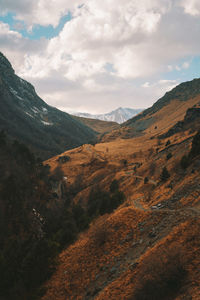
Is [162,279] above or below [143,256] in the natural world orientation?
above

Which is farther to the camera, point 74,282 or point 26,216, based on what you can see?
point 26,216

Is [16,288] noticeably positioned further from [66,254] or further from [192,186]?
[192,186]

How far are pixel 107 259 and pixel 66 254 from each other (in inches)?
370

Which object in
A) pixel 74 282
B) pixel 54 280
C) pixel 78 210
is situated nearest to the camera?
pixel 74 282

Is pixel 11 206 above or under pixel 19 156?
under

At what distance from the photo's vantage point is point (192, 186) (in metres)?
30.0

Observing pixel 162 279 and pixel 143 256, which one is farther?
pixel 143 256

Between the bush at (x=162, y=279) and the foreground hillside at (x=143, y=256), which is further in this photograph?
the foreground hillside at (x=143, y=256)

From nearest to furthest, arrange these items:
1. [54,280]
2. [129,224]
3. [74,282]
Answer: [74,282], [54,280], [129,224]

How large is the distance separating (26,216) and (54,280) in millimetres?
27299

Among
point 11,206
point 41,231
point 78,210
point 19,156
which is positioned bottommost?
point 41,231

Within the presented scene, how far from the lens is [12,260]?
29.0m

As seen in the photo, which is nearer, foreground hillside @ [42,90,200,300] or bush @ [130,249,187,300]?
bush @ [130,249,187,300]

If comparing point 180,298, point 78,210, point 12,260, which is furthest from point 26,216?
point 180,298
